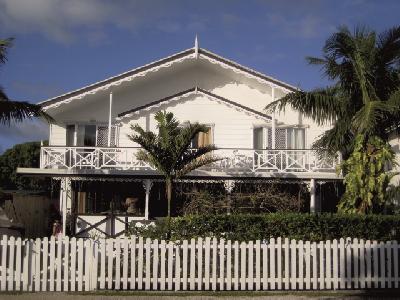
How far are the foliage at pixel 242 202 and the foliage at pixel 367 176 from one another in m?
4.11

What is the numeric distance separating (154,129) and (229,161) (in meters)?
3.43

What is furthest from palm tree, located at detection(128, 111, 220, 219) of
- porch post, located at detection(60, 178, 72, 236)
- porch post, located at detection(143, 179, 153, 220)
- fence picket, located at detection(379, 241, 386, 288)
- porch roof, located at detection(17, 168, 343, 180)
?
porch post, located at detection(60, 178, 72, 236)

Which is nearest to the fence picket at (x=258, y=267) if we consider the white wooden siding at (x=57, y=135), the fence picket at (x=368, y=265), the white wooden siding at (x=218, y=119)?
the fence picket at (x=368, y=265)

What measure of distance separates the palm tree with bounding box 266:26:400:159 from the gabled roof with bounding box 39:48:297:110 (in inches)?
236

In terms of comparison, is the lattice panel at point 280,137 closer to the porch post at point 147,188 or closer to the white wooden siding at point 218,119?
the white wooden siding at point 218,119

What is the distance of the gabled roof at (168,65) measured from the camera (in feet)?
77.8

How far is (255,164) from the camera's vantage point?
22328 millimetres

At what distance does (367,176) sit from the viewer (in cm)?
1652

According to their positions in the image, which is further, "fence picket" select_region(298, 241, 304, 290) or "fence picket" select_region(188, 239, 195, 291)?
"fence picket" select_region(298, 241, 304, 290)

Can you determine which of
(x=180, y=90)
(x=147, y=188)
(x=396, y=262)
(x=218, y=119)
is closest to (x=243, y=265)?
(x=396, y=262)

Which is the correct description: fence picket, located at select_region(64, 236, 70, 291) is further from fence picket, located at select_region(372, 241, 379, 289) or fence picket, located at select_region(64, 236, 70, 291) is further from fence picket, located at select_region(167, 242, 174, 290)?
fence picket, located at select_region(372, 241, 379, 289)

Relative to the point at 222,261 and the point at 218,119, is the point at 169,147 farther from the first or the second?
the point at 218,119

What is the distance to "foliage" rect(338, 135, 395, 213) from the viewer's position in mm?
16328

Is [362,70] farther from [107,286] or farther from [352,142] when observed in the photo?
[107,286]
